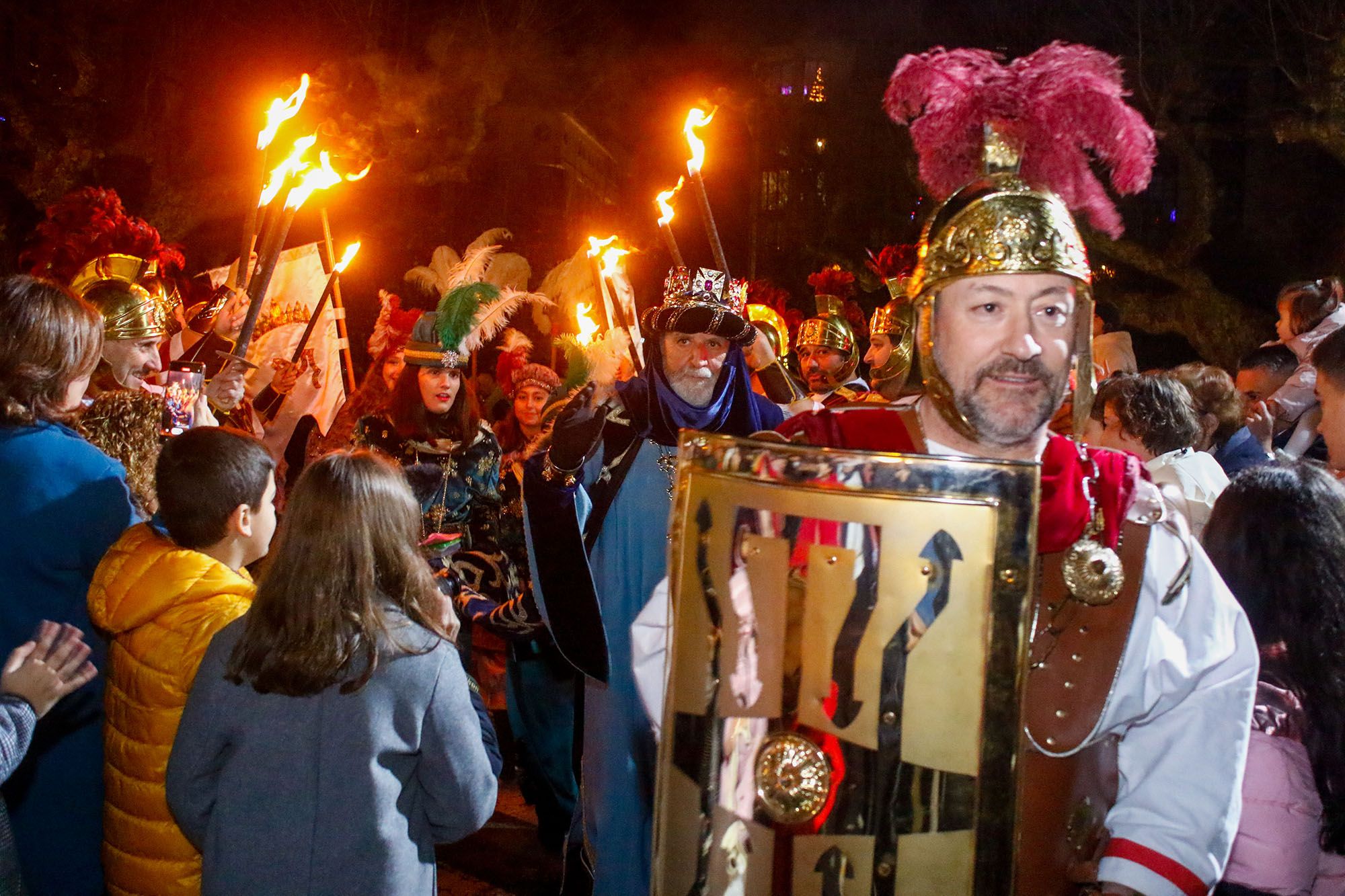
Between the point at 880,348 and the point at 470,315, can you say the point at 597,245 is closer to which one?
the point at 470,315

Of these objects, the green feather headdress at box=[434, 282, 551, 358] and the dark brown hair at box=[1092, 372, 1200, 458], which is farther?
the green feather headdress at box=[434, 282, 551, 358]

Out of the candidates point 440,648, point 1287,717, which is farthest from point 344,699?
point 1287,717

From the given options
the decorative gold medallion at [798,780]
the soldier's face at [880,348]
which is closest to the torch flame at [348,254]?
the soldier's face at [880,348]

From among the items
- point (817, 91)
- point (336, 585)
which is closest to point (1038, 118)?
point (336, 585)

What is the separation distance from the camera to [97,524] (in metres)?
2.92

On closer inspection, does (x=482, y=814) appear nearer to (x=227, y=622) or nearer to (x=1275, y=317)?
(x=227, y=622)

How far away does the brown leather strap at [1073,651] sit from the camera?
1.94 meters

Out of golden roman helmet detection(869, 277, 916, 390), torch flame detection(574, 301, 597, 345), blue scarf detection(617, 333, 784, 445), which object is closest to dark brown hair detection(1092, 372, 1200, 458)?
golden roman helmet detection(869, 277, 916, 390)

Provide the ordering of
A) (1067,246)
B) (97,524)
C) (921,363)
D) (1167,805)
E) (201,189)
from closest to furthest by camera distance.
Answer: (1167,805) < (1067,246) < (921,363) < (97,524) < (201,189)

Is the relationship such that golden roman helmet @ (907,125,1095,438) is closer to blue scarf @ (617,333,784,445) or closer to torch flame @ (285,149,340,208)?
blue scarf @ (617,333,784,445)

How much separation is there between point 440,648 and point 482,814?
1.40 ft

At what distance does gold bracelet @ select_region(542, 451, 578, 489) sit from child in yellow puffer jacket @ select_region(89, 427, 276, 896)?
1303mm

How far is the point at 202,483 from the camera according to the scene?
8.89 feet

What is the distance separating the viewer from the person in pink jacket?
221 centimetres
